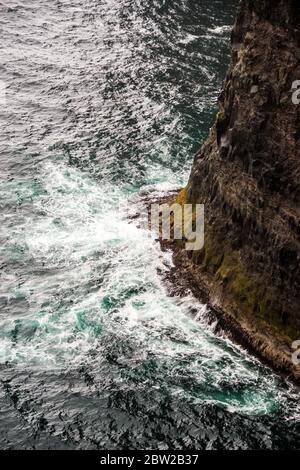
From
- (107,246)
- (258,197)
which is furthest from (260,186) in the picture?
(107,246)

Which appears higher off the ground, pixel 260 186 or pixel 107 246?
pixel 260 186

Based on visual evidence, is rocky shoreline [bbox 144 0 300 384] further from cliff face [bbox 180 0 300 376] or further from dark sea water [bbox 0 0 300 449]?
dark sea water [bbox 0 0 300 449]

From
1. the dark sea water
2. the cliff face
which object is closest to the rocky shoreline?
the cliff face

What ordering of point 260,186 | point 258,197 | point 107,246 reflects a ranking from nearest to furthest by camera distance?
1. point 260,186
2. point 258,197
3. point 107,246

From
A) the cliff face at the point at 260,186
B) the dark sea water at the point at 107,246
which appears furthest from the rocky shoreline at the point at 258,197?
the dark sea water at the point at 107,246

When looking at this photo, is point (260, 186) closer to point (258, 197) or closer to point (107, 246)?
point (258, 197)

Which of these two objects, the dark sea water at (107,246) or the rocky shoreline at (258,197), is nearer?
the dark sea water at (107,246)

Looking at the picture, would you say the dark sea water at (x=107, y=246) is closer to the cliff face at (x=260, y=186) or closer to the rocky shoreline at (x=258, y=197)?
the rocky shoreline at (x=258, y=197)
